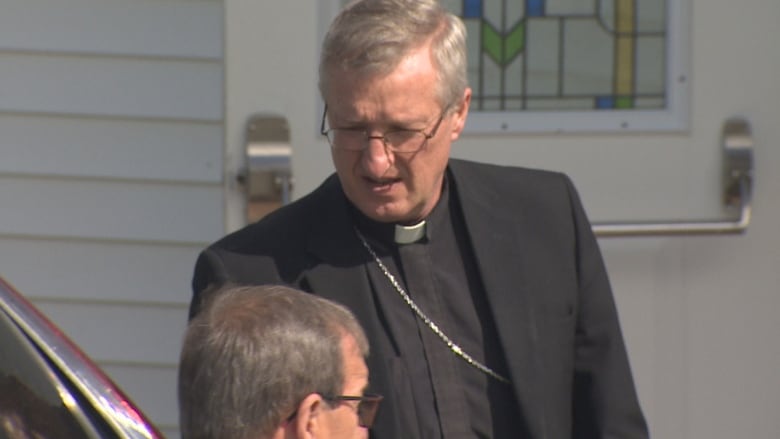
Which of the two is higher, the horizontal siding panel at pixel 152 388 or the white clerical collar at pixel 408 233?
the white clerical collar at pixel 408 233

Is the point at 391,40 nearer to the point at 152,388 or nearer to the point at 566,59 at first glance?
the point at 566,59

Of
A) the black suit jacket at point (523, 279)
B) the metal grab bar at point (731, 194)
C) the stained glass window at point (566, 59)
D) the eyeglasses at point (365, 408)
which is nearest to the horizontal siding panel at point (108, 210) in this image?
→ the stained glass window at point (566, 59)

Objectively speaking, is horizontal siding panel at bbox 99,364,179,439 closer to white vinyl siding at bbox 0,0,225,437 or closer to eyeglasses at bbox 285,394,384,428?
white vinyl siding at bbox 0,0,225,437

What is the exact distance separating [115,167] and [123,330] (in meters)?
0.48

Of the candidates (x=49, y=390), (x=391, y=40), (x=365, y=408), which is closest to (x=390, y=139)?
(x=391, y=40)

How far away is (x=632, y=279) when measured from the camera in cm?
406

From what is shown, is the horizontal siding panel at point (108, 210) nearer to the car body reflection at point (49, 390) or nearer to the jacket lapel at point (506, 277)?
the jacket lapel at point (506, 277)

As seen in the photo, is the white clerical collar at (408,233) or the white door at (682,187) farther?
the white door at (682,187)

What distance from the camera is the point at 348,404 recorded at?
2.33 meters

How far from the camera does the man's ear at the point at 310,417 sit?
7.41 ft

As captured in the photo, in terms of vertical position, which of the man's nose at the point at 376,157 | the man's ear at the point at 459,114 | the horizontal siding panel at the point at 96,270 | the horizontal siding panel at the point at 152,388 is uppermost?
the man's ear at the point at 459,114

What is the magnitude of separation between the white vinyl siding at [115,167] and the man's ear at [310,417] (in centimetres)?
250

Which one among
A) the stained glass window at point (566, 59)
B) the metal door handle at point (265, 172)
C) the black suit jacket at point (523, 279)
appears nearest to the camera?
the black suit jacket at point (523, 279)

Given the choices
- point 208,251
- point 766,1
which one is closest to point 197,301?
point 208,251
